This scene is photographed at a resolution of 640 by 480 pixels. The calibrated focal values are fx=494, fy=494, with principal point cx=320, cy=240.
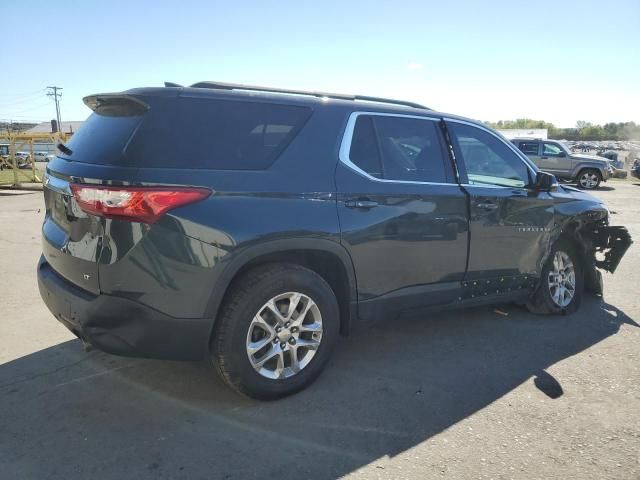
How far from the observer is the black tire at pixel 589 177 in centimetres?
2027

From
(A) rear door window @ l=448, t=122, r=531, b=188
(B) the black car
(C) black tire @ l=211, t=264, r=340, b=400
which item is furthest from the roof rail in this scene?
(C) black tire @ l=211, t=264, r=340, b=400

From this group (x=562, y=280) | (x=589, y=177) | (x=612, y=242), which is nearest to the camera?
(x=562, y=280)

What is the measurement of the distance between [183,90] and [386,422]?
7.50ft

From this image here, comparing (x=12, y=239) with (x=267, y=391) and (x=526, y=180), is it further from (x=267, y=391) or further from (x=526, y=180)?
(x=526, y=180)

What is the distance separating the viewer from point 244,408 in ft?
10.0

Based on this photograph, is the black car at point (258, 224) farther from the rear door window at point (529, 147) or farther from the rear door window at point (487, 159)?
the rear door window at point (529, 147)

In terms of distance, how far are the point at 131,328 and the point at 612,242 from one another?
4977 mm

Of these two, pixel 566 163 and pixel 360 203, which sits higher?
pixel 360 203

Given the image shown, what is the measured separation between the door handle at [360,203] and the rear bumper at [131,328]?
1151 mm

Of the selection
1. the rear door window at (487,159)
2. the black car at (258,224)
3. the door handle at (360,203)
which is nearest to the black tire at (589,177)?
the rear door window at (487,159)

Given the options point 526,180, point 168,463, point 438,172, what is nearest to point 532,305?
point 526,180

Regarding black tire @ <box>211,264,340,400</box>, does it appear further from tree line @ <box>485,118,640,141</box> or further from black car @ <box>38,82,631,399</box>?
tree line @ <box>485,118,640,141</box>

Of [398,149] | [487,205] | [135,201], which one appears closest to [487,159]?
[487,205]

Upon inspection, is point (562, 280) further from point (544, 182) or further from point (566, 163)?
point (566, 163)
